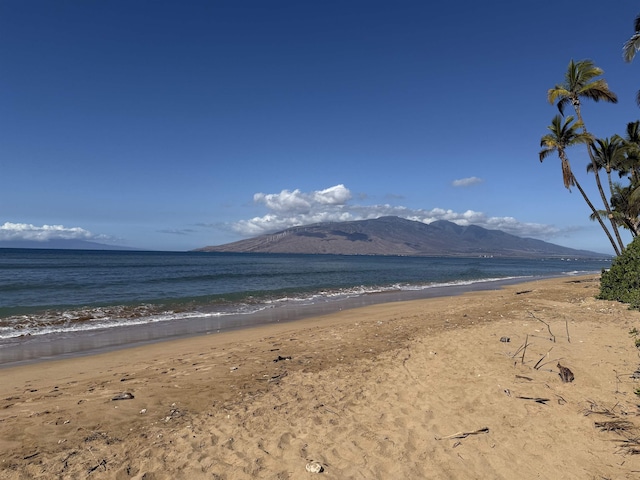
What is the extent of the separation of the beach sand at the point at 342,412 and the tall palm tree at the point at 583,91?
18.9 metres

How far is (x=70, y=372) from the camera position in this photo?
328 inches

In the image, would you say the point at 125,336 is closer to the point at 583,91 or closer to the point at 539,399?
the point at 539,399

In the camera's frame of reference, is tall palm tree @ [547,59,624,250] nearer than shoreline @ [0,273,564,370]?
No

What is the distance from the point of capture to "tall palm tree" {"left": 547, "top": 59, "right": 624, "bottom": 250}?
22922mm

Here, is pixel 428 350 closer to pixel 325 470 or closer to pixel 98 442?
pixel 325 470

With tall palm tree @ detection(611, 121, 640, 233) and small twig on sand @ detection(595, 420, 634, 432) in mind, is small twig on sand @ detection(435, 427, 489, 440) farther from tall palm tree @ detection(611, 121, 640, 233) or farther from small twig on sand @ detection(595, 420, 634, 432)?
tall palm tree @ detection(611, 121, 640, 233)

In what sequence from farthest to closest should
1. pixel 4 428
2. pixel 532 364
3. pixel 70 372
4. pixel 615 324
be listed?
pixel 615 324
pixel 70 372
pixel 532 364
pixel 4 428

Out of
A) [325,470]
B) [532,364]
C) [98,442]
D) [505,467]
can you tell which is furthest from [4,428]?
[532,364]

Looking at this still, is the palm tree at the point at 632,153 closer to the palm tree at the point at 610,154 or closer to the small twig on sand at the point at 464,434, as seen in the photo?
the palm tree at the point at 610,154

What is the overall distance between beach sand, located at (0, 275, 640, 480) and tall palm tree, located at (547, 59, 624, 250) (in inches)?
742

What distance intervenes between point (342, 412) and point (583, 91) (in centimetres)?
2807

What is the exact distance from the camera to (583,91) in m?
23.5

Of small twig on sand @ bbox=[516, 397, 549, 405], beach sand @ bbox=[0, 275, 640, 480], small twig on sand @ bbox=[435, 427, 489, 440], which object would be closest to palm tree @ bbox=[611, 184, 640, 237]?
beach sand @ bbox=[0, 275, 640, 480]

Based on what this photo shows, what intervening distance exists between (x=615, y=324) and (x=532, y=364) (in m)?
5.53
